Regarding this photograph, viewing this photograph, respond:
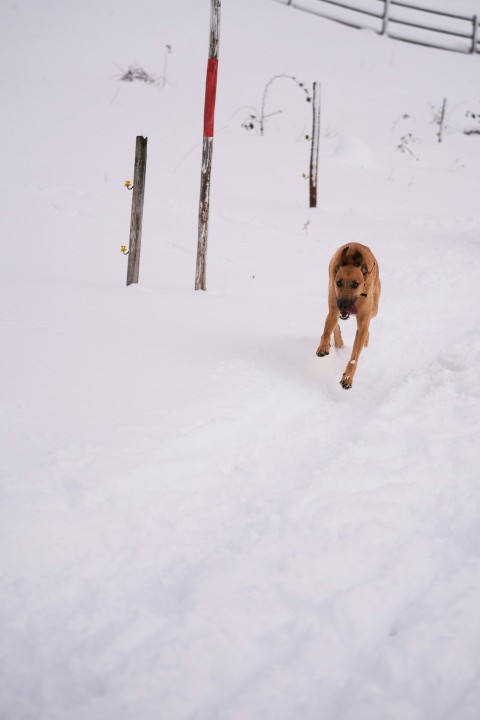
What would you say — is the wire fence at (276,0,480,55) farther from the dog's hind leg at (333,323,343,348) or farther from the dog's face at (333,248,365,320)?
the dog's face at (333,248,365,320)

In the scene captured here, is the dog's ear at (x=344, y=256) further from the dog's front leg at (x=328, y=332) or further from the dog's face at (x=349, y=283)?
the dog's front leg at (x=328, y=332)

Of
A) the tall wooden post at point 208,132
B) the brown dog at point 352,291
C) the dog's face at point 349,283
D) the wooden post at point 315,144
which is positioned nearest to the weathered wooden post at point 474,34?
the wooden post at point 315,144

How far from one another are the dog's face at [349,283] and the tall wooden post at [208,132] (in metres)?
2.78

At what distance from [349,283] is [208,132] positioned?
3.26m

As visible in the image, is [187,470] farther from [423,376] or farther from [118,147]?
[118,147]

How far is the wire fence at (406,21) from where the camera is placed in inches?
1021

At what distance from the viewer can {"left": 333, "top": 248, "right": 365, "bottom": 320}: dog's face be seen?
4.79m

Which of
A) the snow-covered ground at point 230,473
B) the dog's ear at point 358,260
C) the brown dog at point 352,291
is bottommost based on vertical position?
the snow-covered ground at point 230,473

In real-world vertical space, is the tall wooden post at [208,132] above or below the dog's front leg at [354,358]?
above

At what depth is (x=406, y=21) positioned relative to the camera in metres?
26.6

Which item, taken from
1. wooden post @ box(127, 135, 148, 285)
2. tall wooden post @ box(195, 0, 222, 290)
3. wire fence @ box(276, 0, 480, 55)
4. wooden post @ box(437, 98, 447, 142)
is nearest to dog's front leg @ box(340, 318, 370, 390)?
tall wooden post @ box(195, 0, 222, 290)

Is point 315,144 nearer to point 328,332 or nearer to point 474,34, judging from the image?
point 328,332

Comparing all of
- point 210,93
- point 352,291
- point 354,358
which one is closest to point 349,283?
point 352,291

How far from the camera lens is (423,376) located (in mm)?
4934
